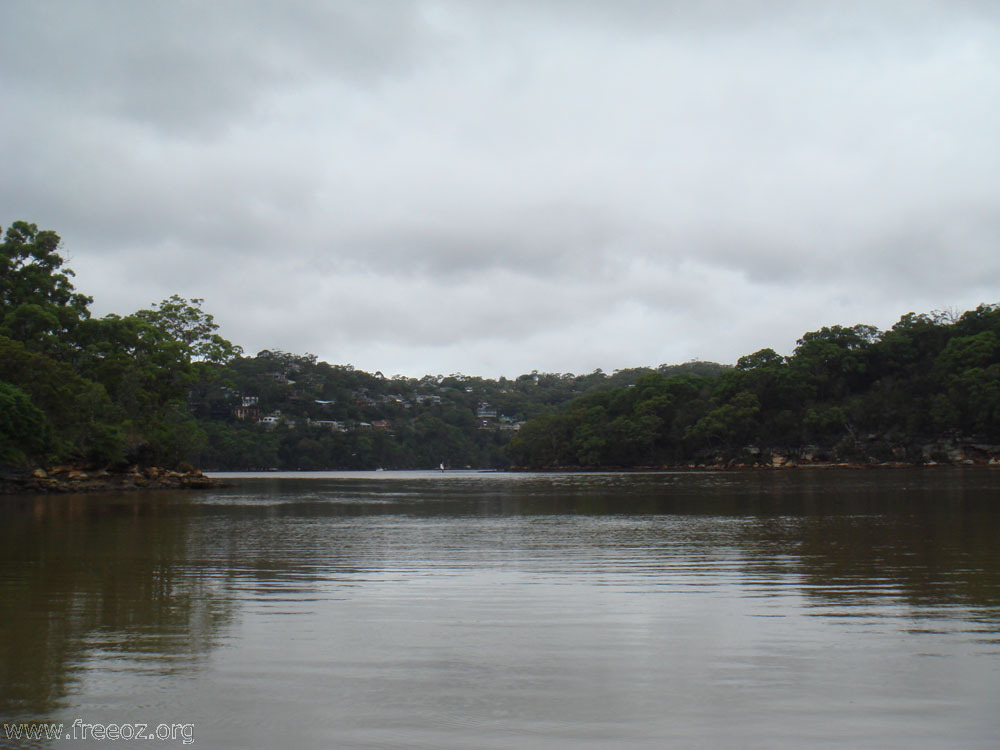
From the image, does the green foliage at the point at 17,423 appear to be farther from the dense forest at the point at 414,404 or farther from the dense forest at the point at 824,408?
the dense forest at the point at 824,408

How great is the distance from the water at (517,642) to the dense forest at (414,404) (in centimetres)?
3180

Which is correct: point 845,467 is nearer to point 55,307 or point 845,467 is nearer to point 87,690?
point 55,307

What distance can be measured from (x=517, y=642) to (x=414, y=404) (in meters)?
156

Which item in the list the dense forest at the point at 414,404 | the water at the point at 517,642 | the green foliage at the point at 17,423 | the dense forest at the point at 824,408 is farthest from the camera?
the dense forest at the point at 824,408

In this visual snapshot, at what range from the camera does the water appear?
16.5 ft

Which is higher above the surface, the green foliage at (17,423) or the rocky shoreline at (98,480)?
the green foliage at (17,423)

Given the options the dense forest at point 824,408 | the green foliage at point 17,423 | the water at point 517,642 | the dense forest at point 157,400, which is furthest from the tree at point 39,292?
the dense forest at point 824,408

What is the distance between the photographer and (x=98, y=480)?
160ft

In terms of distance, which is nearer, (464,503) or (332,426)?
(464,503)

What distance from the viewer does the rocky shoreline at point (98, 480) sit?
4316 centimetres

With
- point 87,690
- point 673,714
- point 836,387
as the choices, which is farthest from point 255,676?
point 836,387

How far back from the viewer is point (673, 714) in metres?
5.17

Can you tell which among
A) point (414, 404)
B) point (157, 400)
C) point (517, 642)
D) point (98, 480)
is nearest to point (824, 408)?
point (157, 400)

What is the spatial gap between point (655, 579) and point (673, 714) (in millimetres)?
6319
